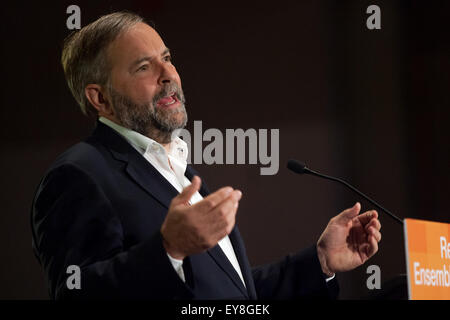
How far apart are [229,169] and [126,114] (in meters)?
1.18

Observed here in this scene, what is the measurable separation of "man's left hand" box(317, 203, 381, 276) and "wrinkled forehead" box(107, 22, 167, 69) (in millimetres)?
785

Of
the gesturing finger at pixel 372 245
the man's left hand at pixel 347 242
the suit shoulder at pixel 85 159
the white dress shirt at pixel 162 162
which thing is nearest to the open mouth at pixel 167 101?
the white dress shirt at pixel 162 162

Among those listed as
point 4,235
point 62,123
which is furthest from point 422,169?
point 4,235

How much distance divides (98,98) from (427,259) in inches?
44.7

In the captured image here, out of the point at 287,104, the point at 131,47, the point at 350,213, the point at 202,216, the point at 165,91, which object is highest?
the point at 131,47

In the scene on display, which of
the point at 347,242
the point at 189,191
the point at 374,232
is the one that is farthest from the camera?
the point at 347,242

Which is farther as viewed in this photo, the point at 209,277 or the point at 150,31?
the point at 150,31

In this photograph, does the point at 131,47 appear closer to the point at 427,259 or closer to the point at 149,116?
the point at 149,116

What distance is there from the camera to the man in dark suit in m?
1.36

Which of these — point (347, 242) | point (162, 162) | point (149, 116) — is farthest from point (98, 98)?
point (347, 242)

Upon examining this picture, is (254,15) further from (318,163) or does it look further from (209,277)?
(209,277)

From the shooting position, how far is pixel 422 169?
132 inches

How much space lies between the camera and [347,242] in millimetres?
1874
